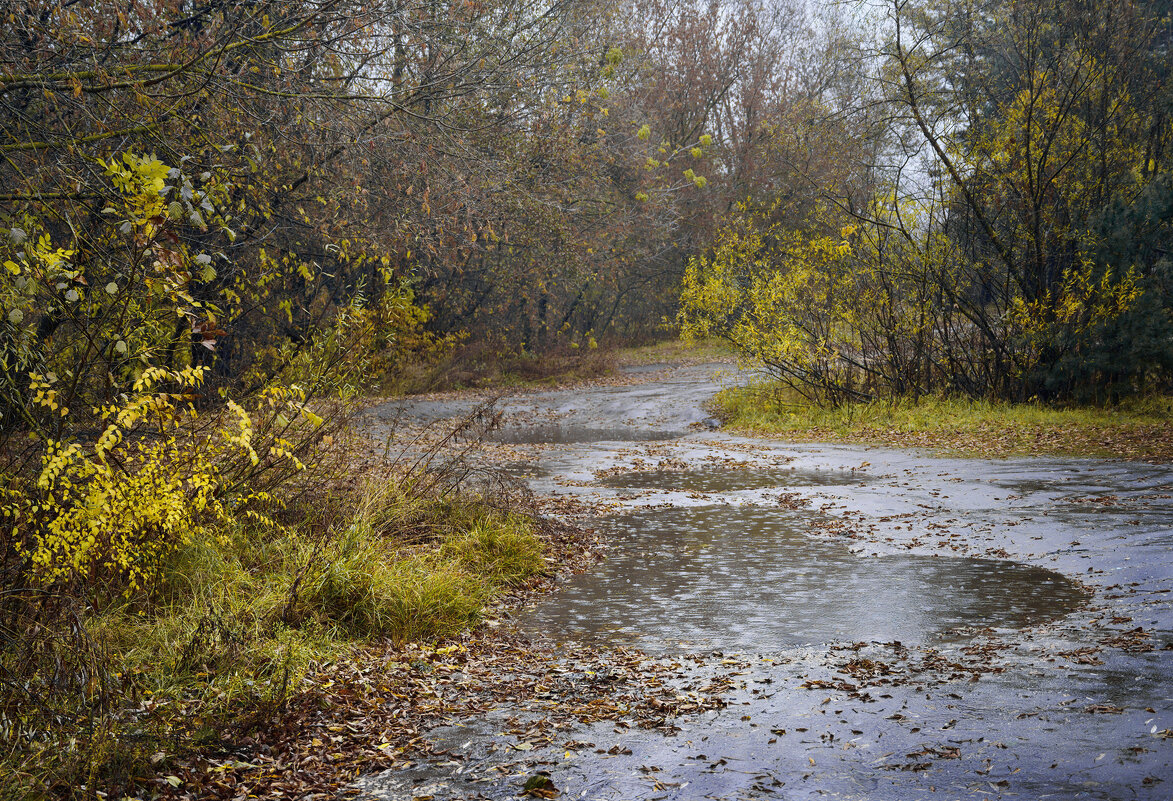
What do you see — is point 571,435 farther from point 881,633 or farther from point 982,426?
point 881,633

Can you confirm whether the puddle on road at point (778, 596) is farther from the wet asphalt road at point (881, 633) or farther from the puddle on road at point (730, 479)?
the puddle on road at point (730, 479)

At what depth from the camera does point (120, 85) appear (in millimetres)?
5820

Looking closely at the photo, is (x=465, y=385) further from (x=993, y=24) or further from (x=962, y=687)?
(x=962, y=687)

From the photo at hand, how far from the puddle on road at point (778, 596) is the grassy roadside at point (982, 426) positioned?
6.74 m

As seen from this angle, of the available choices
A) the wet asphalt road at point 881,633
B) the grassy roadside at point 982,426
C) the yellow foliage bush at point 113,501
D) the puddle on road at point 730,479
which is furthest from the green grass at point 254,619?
the grassy roadside at point 982,426

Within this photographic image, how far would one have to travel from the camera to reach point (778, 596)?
7.50 metres

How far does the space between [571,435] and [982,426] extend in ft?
27.5

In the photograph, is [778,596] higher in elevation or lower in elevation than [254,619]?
lower

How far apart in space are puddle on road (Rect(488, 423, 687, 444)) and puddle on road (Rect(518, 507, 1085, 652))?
9775 millimetres

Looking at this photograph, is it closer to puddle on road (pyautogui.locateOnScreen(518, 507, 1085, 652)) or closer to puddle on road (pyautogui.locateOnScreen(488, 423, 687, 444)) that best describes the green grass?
puddle on road (pyautogui.locateOnScreen(518, 507, 1085, 652))

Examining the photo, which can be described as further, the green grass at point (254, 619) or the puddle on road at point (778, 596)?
the puddle on road at point (778, 596)

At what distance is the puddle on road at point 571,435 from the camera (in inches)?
770

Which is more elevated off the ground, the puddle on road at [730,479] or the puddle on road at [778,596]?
the puddle on road at [730,479]

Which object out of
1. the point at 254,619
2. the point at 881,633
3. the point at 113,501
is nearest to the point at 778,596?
the point at 881,633
